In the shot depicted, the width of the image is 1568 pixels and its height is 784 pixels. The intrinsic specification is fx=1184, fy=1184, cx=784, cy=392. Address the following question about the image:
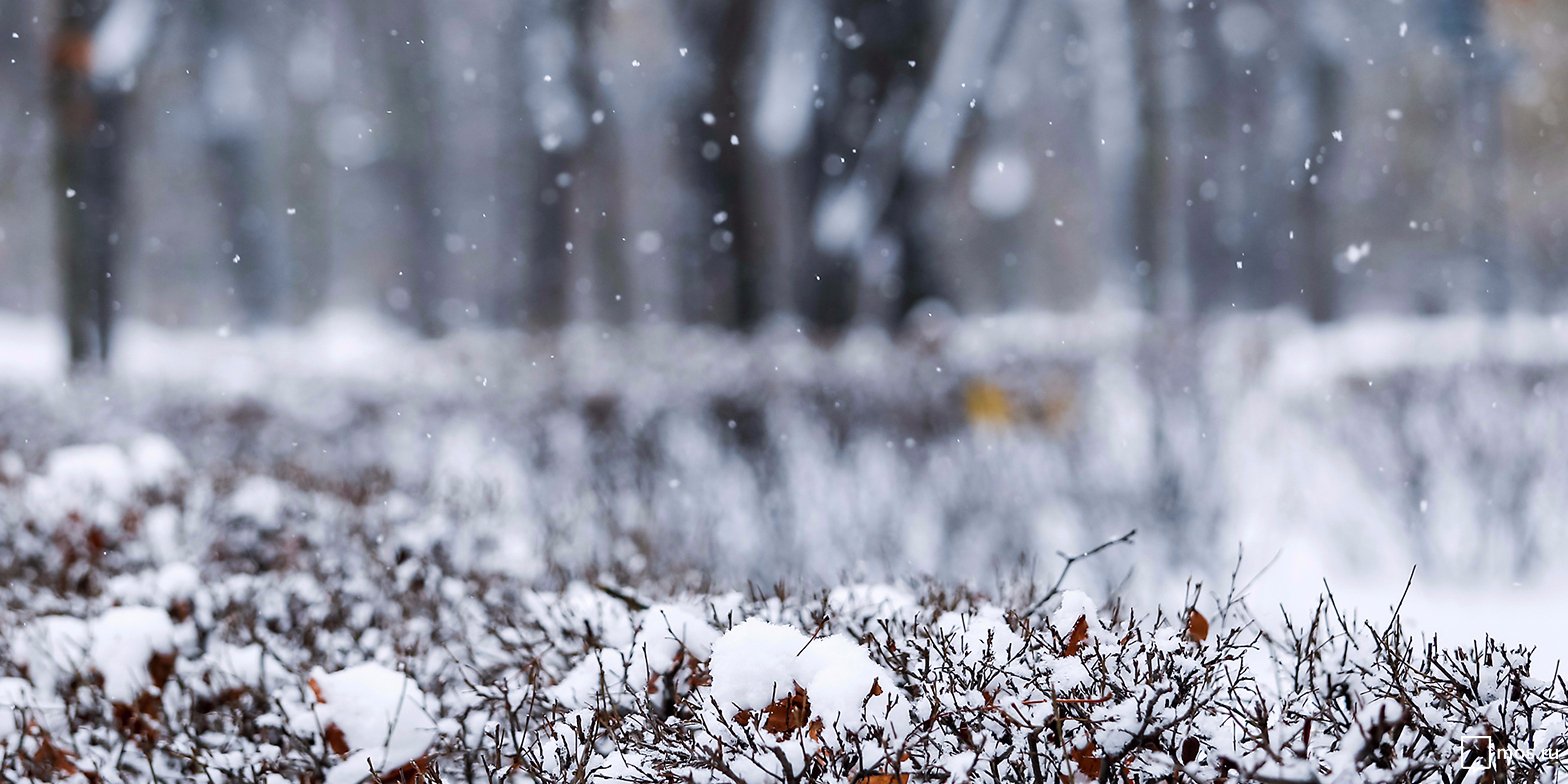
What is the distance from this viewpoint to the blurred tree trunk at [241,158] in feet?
70.6

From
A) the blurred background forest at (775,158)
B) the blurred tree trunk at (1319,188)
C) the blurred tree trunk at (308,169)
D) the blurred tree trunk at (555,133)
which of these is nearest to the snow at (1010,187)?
the blurred background forest at (775,158)

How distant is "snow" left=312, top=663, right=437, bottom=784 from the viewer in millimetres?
2057

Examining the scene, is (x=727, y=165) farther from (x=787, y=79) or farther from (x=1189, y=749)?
(x=1189, y=749)

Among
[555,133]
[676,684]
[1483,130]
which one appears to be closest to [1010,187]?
[555,133]

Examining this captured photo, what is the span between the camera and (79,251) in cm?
1152

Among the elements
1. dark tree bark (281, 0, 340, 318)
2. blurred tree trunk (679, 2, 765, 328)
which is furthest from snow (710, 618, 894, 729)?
dark tree bark (281, 0, 340, 318)

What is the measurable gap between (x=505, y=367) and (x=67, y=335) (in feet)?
19.4

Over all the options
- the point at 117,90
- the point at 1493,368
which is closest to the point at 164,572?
the point at 1493,368

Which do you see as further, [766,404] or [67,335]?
[67,335]

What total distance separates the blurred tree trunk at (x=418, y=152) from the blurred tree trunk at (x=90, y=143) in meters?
9.11

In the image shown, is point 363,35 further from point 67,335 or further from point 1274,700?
point 1274,700

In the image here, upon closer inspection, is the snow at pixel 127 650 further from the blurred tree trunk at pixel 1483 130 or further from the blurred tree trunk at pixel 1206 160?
the blurred tree trunk at pixel 1206 160

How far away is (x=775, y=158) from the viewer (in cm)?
1131

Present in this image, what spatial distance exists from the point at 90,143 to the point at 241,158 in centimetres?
1958
